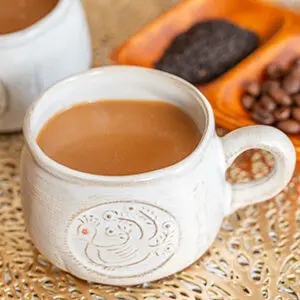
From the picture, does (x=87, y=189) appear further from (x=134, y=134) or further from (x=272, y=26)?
(x=272, y=26)

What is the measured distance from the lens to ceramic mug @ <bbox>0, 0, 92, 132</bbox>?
740 millimetres

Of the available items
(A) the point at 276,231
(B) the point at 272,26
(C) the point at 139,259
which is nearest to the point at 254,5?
(B) the point at 272,26

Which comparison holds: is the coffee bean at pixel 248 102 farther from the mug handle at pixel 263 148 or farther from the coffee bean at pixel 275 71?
the mug handle at pixel 263 148

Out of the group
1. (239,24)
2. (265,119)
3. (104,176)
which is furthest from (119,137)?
(239,24)

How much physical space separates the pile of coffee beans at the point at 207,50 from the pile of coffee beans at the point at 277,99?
0.05 m

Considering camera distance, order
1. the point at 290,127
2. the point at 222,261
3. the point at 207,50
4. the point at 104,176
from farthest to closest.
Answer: the point at 207,50 < the point at 290,127 < the point at 222,261 < the point at 104,176

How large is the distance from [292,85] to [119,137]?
29 centimetres

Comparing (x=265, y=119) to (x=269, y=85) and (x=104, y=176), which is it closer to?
(x=269, y=85)

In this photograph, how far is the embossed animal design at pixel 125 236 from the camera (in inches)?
22.2

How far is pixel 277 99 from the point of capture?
0.83 meters

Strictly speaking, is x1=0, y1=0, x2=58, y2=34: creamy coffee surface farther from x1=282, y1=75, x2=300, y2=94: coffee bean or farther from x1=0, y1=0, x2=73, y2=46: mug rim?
x1=282, y1=75, x2=300, y2=94: coffee bean

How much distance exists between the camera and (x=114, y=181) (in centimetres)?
54

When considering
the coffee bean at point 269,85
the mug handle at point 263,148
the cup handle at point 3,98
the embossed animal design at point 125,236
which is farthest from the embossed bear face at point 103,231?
the coffee bean at point 269,85

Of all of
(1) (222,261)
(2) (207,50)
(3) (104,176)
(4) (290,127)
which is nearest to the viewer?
(3) (104,176)
